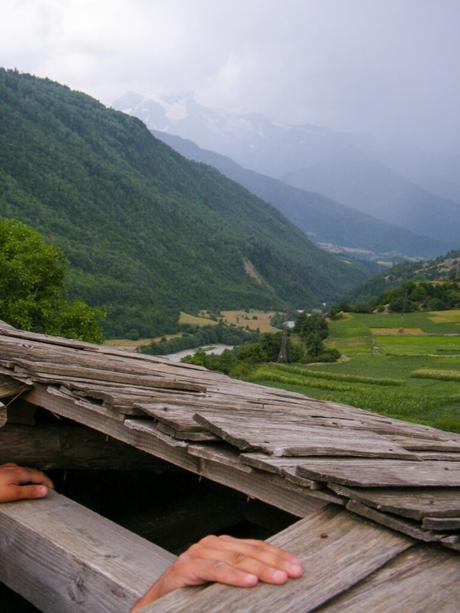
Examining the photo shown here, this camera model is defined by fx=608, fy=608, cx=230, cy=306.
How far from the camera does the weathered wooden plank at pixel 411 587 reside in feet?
5.52

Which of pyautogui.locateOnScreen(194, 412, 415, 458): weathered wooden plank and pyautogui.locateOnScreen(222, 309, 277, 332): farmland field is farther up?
pyautogui.locateOnScreen(194, 412, 415, 458): weathered wooden plank

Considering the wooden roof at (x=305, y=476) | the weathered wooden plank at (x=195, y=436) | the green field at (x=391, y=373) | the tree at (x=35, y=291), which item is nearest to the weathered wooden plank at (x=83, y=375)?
the wooden roof at (x=305, y=476)

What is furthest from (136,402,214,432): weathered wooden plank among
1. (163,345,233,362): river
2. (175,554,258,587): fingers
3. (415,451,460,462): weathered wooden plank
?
(163,345,233,362): river

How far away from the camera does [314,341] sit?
208 feet

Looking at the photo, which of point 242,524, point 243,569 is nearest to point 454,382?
point 242,524

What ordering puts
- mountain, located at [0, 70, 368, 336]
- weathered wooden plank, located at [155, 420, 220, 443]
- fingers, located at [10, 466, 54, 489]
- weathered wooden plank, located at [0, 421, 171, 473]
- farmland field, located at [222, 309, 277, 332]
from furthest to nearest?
farmland field, located at [222, 309, 277, 332]
mountain, located at [0, 70, 368, 336]
weathered wooden plank, located at [0, 421, 171, 473]
fingers, located at [10, 466, 54, 489]
weathered wooden plank, located at [155, 420, 220, 443]

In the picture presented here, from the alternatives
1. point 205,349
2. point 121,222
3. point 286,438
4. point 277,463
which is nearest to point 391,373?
point 286,438

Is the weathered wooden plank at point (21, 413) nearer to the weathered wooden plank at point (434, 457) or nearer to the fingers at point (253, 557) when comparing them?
the fingers at point (253, 557)

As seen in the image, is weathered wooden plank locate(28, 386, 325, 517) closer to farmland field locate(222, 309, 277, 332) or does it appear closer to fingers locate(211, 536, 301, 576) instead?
fingers locate(211, 536, 301, 576)

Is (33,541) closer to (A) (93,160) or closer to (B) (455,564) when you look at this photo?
(B) (455,564)

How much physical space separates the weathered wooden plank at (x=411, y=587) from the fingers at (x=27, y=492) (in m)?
1.56

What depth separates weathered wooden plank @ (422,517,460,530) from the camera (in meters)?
1.82

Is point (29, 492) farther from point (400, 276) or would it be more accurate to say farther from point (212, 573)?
point (400, 276)

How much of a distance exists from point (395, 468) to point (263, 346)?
202 ft
